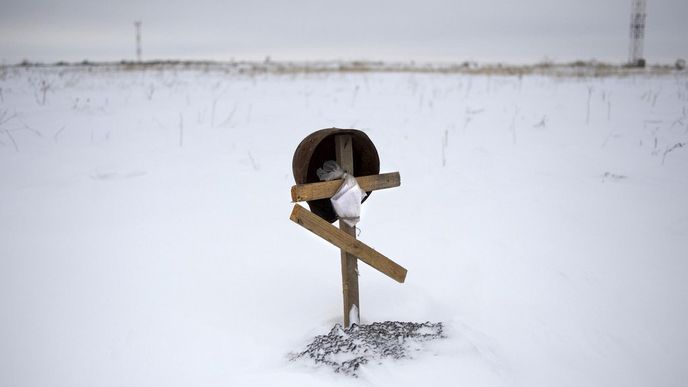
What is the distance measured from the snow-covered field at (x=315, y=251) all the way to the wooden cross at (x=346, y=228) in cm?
45

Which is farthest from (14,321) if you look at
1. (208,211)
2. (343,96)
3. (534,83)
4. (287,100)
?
(534,83)

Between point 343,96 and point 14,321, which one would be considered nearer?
point 14,321

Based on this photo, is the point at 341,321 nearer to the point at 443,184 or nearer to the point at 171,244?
the point at 171,244

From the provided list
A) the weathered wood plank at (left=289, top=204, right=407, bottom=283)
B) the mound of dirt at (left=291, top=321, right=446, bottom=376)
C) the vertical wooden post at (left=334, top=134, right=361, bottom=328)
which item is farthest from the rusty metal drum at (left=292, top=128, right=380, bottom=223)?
the mound of dirt at (left=291, top=321, right=446, bottom=376)

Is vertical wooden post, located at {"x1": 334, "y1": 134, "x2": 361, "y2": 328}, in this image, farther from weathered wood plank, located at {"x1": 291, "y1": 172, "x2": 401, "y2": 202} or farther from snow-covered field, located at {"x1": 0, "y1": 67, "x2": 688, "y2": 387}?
snow-covered field, located at {"x1": 0, "y1": 67, "x2": 688, "y2": 387}

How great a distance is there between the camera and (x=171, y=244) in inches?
187

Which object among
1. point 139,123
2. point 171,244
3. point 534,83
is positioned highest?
point 534,83

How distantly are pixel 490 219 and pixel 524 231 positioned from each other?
37 cm

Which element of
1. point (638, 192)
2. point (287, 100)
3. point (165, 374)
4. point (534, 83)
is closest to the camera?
point (165, 374)

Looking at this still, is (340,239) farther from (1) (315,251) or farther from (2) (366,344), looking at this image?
(1) (315,251)

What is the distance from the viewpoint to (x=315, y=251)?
190 inches

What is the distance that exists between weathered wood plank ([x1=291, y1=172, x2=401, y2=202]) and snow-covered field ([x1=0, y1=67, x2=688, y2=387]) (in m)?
1.04

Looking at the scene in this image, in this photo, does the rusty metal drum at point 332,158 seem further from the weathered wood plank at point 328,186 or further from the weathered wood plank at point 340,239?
the weathered wood plank at point 340,239

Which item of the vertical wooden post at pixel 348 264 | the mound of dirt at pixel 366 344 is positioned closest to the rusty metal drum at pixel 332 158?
the vertical wooden post at pixel 348 264
